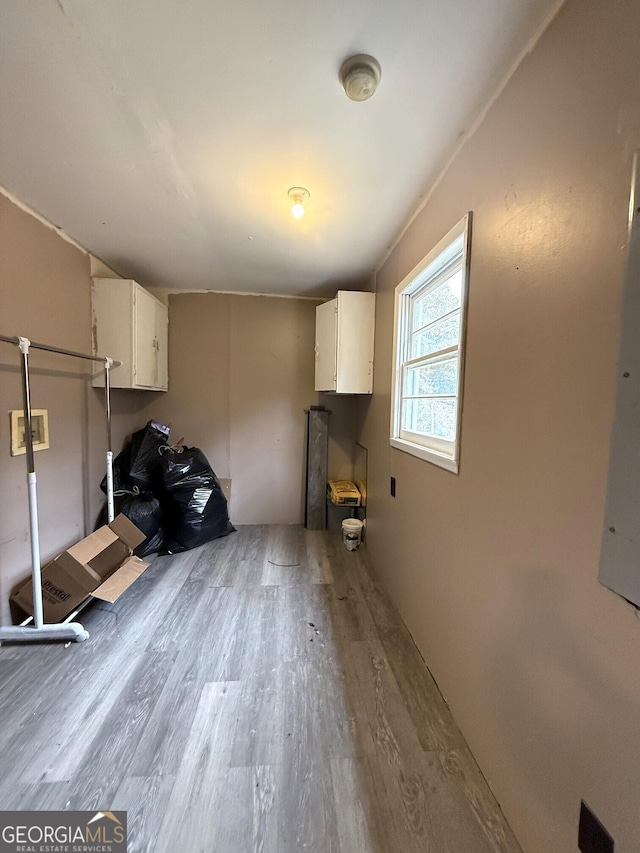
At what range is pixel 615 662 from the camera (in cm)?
67

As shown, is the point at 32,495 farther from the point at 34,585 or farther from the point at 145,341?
the point at 145,341

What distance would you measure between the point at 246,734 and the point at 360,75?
2.39m

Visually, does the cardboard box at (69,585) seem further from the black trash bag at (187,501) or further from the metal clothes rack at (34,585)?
the black trash bag at (187,501)

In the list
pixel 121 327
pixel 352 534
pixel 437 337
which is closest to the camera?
pixel 437 337

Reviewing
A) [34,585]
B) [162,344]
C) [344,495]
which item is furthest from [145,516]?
[344,495]

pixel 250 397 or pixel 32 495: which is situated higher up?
pixel 250 397

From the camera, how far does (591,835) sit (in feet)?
2.38

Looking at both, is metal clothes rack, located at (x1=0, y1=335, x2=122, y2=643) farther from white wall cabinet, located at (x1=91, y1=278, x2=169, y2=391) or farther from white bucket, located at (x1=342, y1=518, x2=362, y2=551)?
white bucket, located at (x1=342, y1=518, x2=362, y2=551)

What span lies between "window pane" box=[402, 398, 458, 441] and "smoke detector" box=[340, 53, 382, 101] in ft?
3.85

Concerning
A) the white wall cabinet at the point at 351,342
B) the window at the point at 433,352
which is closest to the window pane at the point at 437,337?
the window at the point at 433,352

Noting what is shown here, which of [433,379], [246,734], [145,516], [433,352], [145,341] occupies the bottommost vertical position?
[246,734]

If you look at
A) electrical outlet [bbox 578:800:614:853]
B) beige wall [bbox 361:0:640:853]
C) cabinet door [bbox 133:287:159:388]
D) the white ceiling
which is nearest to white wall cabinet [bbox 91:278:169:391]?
cabinet door [bbox 133:287:159:388]

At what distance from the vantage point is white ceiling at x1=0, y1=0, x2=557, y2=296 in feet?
2.99

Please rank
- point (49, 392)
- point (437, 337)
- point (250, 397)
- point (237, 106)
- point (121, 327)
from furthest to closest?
point (250, 397)
point (121, 327)
point (49, 392)
point (437, 337)
point (237, 106)
